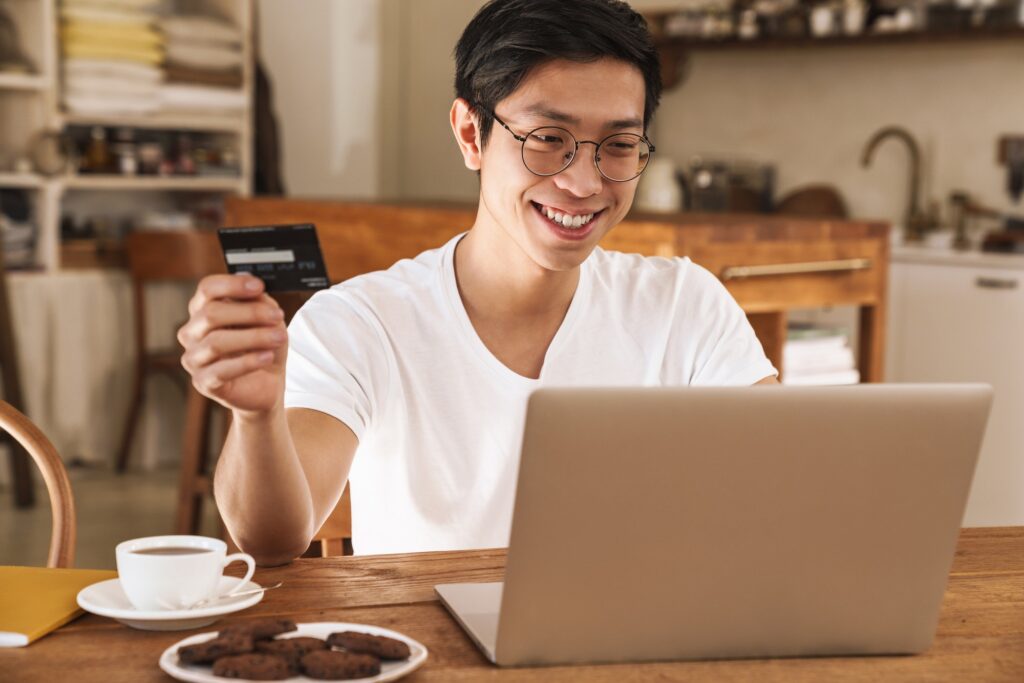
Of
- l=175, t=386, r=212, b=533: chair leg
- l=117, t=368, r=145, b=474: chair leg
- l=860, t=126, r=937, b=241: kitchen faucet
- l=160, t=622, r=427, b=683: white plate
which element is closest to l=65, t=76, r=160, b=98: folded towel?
l=117, t=368, r=145, b=474: chair leg

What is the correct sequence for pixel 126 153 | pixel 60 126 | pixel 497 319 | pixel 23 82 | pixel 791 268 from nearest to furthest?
pixel 497 319
pixel 791 268
pixel 23 82
pixel 60 126
pixel 126 153

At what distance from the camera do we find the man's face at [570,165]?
59.6 inches

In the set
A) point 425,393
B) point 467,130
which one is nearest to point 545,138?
point 467,130

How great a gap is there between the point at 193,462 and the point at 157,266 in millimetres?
1521

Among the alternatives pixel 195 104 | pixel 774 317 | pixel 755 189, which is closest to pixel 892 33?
pixel 755 189

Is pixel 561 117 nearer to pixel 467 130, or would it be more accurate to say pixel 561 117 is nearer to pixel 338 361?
pixel 467 130

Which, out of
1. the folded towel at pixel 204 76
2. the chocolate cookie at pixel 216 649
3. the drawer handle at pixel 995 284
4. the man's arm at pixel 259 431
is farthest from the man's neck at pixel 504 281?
the folded towel at pixel 204 76

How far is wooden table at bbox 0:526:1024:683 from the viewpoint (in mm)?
961

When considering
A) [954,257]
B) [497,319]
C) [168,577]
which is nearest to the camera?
[168,577]

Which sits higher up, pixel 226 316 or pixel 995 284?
pixel 226 316

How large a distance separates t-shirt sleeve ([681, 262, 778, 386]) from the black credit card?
0.72m

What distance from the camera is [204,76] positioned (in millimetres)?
5207

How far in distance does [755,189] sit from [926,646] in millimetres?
4682

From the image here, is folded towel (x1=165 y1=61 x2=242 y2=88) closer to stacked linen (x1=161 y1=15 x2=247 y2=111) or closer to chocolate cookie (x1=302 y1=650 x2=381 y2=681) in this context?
stacked linen (x1=161 y1=15 x2=247 y2=111)
